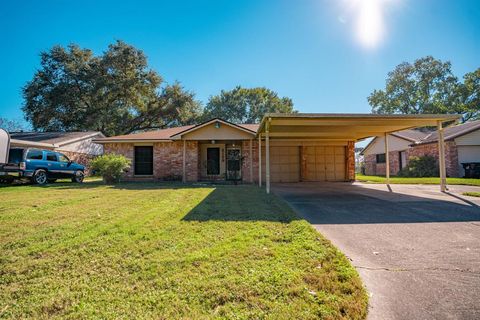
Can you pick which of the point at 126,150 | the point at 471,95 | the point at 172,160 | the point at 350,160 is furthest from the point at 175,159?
the point at 471,95

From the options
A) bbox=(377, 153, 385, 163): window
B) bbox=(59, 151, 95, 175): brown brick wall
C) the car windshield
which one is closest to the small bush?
bbox=(377, 153, 385, 163): window

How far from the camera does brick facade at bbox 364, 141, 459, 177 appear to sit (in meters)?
15.9

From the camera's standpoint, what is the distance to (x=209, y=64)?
695 inches

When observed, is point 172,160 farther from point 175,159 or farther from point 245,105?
point 245,105

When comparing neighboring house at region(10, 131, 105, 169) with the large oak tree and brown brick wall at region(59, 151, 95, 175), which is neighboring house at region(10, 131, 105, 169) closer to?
brown brick wall at region(59, 151, 95, 175)

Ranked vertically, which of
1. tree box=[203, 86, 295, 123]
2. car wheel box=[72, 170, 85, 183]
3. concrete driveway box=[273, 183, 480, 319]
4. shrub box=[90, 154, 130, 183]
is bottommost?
concrete driveway box=[273, 183, 480, 319]

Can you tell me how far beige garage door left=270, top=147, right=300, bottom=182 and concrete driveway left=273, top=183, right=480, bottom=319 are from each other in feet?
25.3

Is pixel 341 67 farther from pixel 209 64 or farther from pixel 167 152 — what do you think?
pixel 167 152

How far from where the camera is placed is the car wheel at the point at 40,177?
11.3 m

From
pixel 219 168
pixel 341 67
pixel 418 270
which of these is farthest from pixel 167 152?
pixel 418 270

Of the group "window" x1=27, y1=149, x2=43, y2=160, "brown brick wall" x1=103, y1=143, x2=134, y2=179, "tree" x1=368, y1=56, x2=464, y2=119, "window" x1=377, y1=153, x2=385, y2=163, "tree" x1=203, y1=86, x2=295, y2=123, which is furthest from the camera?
"tree" x1=203, y1=86, x2=295, y2=123

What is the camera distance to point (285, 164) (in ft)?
46.2

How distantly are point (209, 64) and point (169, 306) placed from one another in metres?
17.9

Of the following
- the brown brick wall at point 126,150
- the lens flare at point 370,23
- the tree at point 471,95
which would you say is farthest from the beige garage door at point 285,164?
the tree at point 471,95
